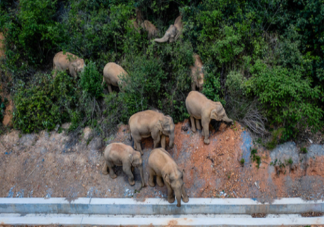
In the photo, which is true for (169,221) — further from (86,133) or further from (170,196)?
(86,133)

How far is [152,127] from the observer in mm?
8500

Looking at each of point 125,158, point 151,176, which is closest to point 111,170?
point 125,158

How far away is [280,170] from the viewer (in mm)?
8750

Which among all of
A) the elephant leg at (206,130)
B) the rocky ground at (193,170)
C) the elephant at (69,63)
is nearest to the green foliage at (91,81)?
the elephant at (69,63)

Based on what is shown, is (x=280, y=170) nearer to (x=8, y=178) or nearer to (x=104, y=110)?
(x=104, y=110)

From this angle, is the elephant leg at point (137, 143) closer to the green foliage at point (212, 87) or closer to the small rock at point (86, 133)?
the small rock at point (86, 133)

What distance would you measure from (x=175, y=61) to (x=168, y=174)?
163 inches

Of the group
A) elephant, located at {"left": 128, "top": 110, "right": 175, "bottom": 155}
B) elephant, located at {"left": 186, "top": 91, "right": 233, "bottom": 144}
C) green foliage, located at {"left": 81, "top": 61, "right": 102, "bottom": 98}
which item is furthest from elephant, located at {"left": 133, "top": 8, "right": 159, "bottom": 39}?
elephant, located at {"left": 128, "top": 110, "right": 175, "bottom": 155}

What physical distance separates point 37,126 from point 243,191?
7556 millimetres

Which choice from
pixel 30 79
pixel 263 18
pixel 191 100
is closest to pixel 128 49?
pixel 191 100

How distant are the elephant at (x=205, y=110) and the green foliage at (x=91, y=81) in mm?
3418

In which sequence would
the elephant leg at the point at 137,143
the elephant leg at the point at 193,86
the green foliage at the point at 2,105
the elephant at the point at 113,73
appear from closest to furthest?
the elephant leg at the point at 137,143 < the elephant leg at the point at 193,86 < the elephant at the point at 113,73 < the green foliage at the point at 2,105

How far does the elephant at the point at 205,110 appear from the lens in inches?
336

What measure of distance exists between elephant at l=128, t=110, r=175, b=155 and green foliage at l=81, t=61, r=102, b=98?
7.19ft
